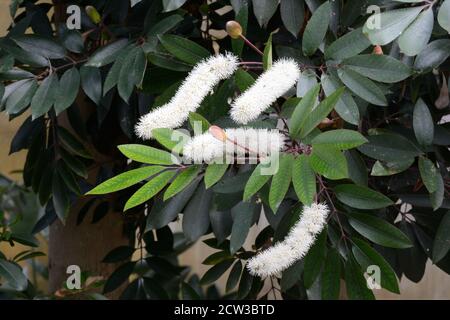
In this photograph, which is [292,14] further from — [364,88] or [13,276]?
[13,276]

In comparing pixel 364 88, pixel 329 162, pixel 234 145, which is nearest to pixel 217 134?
pixel 234 145

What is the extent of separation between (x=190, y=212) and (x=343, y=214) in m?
0.25

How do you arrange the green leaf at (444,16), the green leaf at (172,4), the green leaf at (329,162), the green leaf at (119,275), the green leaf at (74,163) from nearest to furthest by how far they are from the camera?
1. the green leaf at (329,162)
2. the green leaf at (444,16)
3. the green leaf at (172,4)
4. the green leaf at (74,163)
5. the green leaf at (119,275)

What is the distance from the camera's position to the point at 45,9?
1.40 m

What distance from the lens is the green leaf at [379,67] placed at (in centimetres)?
97

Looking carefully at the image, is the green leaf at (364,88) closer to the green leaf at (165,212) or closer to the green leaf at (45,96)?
the green leaf at (165,212)

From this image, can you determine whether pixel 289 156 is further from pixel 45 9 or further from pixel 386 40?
pixel 45 9

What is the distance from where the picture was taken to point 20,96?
3.75ft

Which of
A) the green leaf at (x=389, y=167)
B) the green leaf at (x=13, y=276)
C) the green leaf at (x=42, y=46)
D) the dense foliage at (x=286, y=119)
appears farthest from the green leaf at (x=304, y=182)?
the green leaf at (x=13, y=276)

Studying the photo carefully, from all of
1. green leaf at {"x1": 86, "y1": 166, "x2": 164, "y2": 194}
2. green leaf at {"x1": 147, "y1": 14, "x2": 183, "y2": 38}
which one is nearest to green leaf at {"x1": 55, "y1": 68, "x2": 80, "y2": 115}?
green leaf at {"x1": 147, "y1": 14, "x2": 183, "y2": 38}

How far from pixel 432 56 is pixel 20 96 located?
2.05ft

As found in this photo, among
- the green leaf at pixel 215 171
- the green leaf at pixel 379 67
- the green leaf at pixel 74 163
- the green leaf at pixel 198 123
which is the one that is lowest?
the green leaf at pixel 215 171
